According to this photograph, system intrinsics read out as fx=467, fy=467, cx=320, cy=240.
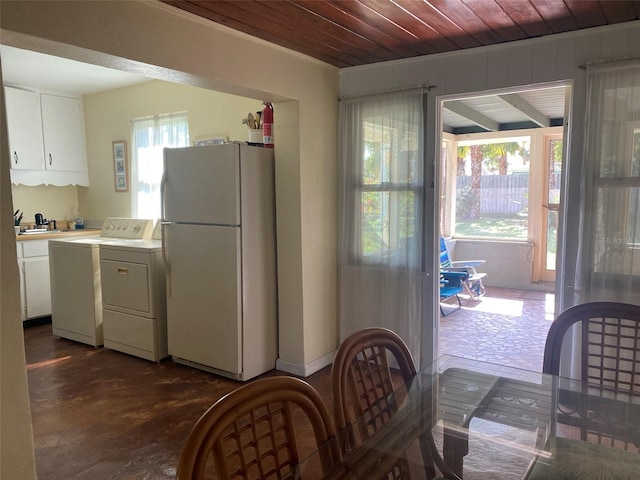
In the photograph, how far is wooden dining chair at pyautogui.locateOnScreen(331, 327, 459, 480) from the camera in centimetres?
133

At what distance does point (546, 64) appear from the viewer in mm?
2789

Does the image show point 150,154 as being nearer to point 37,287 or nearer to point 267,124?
point 37,287

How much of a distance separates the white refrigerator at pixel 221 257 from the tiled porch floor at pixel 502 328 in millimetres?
1608

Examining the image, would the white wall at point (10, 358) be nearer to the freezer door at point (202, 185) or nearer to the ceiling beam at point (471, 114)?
the freezer door at point (202, 185)

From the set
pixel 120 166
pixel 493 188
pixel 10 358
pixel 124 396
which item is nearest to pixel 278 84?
pixel 10 358

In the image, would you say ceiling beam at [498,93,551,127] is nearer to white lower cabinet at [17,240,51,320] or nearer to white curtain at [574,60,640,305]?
white curtain at [574,60,640,305]

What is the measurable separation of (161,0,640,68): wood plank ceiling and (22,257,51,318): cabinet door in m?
3.42

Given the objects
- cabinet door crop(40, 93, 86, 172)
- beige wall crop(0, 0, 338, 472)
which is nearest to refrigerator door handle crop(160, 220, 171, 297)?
beige wall crop(0, 0, 338, 472)

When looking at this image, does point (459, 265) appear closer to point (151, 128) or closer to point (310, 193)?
point (310, 193)

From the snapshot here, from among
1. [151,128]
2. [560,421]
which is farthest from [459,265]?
[560,421]

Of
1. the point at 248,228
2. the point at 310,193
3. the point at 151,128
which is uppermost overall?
the point at 151,128

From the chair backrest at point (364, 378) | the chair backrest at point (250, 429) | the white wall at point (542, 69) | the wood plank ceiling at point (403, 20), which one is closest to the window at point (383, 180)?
the white wall at point (542, 69)

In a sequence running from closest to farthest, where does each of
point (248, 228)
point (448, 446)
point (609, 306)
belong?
point (448, 446) < point (609, 306) < point (248, 228)

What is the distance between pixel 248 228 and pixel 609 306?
2211 millimetres
